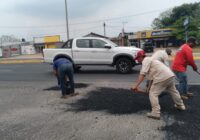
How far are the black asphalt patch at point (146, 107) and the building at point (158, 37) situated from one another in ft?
187

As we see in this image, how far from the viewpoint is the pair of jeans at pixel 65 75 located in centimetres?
713

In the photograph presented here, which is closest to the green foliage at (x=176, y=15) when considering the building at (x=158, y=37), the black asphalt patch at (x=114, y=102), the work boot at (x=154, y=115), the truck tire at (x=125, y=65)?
the building at (x=158, y=37)

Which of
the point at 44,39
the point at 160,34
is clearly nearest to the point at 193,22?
the point at 160,34

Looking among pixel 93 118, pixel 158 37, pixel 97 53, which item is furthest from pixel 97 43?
pixel 158 37

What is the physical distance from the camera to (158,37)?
64812 mm

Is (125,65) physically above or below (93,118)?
above

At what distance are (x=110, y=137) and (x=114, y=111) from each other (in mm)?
1560

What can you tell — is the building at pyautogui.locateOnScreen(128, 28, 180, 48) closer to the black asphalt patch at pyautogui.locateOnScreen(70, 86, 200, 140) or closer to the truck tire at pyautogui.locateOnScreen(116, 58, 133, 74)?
the truck tire at pyautogui.locateOnScreen(116, 58, 133, 74)

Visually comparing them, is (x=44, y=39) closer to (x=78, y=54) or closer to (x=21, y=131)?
(x=78, y=54)

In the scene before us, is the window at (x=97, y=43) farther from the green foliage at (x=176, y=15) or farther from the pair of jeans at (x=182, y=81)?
the green foliage at (x=176, y=15)

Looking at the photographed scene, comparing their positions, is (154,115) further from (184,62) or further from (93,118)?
(184,62)

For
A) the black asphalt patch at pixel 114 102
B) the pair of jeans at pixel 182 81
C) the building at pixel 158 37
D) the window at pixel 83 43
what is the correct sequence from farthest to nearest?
the building at pixel 158 37 < the window at pixel 83 43 < the pair of jeans at pixel 182 81 < the black asphalt patch at pixel 114 102

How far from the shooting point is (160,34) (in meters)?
64.2

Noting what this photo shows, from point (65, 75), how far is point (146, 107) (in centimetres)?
263
